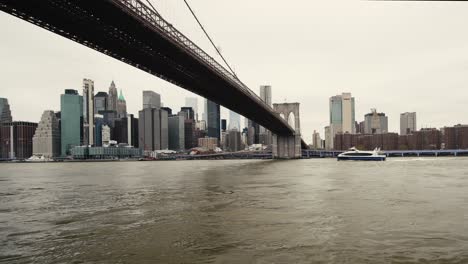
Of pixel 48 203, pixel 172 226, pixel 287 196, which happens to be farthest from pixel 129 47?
pixel 172 226

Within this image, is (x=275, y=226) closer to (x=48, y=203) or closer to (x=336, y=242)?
(x=336, y=242)

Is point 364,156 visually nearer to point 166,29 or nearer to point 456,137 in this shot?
point 166,29

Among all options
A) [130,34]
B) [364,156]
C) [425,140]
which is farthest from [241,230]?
[425,140]

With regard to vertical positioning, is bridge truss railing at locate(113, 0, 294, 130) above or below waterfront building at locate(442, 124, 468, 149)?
above

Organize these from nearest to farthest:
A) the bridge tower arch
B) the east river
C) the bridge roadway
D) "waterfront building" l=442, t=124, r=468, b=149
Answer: the east river < the bridge roadway < the bridge tower arch < "waterfront building" l=442, t=124, r=468, b=149

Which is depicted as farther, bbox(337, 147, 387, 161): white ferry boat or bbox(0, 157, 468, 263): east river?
bbox(337, 147, 387, 161): white ferry boat

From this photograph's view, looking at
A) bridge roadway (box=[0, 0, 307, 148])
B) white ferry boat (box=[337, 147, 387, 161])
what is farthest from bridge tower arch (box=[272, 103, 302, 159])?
bridge roadway (box=[0, 0, 307, 148])

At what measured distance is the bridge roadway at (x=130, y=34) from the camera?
26.1 meters

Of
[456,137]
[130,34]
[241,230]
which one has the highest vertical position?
[130,34]

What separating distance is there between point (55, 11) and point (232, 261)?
2434cm

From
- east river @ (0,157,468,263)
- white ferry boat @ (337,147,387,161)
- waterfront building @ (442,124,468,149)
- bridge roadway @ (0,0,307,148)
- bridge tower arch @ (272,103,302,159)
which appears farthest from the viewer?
waterfront building @ (442,124,468,149)

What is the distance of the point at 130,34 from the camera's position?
103 feet

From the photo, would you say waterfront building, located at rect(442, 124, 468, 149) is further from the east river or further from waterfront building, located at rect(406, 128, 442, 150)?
the east river

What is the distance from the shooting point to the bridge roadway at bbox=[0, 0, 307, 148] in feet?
85.5
